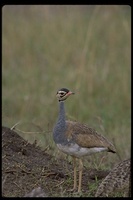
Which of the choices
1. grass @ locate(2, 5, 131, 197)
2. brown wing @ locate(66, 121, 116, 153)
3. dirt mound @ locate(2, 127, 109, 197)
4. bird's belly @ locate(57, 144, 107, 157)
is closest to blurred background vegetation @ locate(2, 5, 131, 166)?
grass @ locate(2, 5, 131, 197)

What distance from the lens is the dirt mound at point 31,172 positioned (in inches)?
224

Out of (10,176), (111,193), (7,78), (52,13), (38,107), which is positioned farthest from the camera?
(52,13)

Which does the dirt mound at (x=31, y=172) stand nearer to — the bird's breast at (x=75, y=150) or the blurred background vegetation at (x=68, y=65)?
the bird's breast at (x=75, y=150)

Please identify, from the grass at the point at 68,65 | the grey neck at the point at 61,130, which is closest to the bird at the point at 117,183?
the grey neck at the point at 61,130

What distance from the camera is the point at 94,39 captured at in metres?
13.9

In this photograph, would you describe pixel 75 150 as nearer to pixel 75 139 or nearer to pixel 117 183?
pixel 75 139

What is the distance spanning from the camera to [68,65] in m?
13.3

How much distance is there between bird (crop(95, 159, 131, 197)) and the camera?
5.40 metres

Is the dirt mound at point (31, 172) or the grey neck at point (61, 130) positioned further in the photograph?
the dirt mound at point (31, 172)

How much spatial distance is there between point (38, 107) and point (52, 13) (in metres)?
4.11

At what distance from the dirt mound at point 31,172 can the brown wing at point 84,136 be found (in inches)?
17.8

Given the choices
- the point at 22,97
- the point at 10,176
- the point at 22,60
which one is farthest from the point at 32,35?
the point at 10,176

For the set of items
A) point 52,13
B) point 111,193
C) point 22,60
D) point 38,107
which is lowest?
point 111,193

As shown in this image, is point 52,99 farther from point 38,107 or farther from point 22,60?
point 22,60
